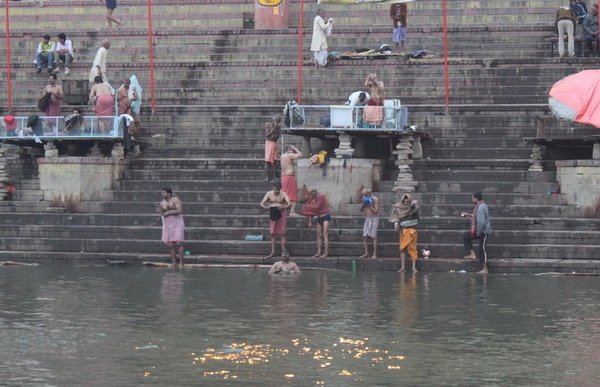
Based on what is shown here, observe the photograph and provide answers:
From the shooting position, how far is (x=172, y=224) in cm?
2255

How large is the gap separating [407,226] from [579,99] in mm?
3420

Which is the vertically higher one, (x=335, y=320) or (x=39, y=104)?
(x=39, y=104)

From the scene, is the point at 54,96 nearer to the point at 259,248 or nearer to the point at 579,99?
the point at 259,248

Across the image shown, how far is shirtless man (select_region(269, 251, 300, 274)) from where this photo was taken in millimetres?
21516

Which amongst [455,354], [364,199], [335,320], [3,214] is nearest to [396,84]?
[364,199]

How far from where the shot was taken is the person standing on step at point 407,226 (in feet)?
71.6

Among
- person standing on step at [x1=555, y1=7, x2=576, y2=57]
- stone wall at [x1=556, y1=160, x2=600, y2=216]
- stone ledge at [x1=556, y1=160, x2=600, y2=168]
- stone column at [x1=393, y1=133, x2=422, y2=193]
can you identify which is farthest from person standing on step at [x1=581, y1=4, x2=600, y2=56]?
stone wall at [x1=556, y1=160, x2=600, y2=216]

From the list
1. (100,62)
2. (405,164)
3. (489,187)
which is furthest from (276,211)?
(100,62)

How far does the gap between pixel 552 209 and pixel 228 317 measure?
734 cm

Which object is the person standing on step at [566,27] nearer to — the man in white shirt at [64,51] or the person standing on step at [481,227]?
the person standing on step at [481,227]

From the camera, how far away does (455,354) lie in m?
14.3

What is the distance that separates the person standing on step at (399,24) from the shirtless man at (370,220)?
650 cm

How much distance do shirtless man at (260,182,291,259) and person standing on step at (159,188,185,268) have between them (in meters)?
1.19

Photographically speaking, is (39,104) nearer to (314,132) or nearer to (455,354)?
(314,132)
